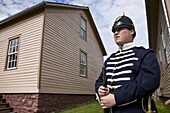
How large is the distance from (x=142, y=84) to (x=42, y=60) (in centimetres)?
668

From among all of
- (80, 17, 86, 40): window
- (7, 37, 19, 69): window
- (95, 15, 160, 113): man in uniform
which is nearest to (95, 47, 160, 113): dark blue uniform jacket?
(95, 15, 160, 113): man in uniform

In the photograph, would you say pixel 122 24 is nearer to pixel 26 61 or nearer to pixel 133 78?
pixel 133 78

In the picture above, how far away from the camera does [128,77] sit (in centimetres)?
127

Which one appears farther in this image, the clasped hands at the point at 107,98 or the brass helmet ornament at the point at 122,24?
the brass helmet ornament at the point at 122,24

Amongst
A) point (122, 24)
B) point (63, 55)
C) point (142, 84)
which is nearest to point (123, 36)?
point (122, 24)

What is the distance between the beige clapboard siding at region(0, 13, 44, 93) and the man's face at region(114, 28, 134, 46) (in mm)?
6270

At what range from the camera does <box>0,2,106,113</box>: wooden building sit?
7348 millimetres

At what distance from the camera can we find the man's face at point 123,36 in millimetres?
1399

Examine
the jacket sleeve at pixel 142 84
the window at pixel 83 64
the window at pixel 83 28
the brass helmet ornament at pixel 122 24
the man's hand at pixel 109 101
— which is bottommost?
the man's hand at pixel 109 101

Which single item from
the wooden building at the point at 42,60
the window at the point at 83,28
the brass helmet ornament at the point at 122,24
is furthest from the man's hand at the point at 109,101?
the window at the point at 83,28

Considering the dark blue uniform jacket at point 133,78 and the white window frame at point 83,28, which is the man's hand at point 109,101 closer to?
the dark blue uniform jacket at point 133,78

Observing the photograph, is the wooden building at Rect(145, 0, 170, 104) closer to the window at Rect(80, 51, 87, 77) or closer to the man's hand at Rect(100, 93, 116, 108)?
the window at Rect(80, 51, 87, 77)

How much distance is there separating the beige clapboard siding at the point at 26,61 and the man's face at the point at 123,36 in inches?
247

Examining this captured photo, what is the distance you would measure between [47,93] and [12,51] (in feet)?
10.6
